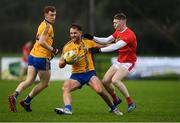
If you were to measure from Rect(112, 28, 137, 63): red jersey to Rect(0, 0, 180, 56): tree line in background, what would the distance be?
60.7ft

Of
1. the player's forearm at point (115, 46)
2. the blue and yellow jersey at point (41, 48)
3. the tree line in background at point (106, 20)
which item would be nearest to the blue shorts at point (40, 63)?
the blue and yellow jersey at point (41, 48)

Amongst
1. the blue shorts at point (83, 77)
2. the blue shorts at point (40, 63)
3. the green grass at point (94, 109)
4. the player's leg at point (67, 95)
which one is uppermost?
the blue shorts at point (40, 63)

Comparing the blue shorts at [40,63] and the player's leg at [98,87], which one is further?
the blue shorts at [40,63]

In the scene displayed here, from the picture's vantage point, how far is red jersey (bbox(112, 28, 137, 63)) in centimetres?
1555

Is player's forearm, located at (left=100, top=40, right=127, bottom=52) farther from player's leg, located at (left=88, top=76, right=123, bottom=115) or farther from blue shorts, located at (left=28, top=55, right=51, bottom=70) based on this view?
blue shorts, located at (left=28, top=55, right=51, bottom=70)

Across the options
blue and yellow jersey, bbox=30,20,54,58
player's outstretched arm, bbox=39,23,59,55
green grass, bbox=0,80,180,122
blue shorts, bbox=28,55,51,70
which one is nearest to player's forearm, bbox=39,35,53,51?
player's outstretched arm, bbox=39,23,59,55

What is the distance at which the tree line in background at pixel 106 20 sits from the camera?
115ft

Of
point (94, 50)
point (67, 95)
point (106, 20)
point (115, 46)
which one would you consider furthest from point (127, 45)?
point (106, 20)

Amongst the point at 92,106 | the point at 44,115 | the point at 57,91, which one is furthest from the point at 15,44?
the point at 44,115

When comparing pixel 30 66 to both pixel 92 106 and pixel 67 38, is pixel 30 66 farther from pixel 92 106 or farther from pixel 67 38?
pixel 67 38

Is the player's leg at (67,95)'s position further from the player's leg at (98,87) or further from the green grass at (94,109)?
the player's leg at (98,87)

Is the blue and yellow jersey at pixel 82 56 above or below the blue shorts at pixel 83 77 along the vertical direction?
above

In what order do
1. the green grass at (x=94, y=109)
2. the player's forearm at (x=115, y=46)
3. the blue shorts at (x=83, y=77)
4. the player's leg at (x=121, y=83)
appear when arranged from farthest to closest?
the player's leg at (x=121, y=83), the player's forearm at (x=115, y=46), the blue shorts at (x=83, y=77), the green grass at (x=94, y=109)

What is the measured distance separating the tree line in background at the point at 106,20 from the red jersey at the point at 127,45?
60.7ft
